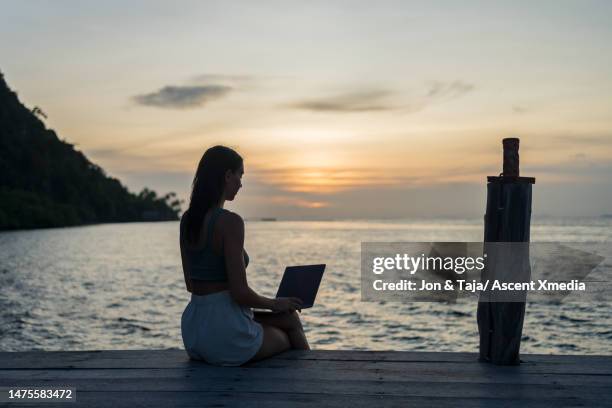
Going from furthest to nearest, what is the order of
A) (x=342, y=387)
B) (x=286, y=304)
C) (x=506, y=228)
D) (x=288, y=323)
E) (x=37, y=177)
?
(x=37, y=177), (x=288, y=323), (x=286, y=304), (x=506, y=228), (x=342, y=387)

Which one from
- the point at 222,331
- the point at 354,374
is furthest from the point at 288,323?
the point at 354,374

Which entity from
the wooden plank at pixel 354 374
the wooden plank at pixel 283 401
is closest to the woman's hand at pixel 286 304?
the wooden plank at pixel 354 374

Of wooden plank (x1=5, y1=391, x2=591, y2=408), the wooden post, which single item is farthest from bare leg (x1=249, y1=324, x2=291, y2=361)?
the wooden post

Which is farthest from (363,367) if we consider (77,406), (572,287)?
(572,287)

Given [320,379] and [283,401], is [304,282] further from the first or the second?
[283,401]

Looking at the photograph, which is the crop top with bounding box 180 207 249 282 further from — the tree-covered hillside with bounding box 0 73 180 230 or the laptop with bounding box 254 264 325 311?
the tree-covered hillside with bounding box 0 73 180 230

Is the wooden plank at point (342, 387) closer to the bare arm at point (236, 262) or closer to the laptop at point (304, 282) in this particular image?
the bare arm at point (236, 262)

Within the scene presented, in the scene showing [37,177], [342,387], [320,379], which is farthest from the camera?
[37,177]

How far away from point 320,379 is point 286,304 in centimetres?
74

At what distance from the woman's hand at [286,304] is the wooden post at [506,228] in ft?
4.90

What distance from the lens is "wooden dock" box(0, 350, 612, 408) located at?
401cm

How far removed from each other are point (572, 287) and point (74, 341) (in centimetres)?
2389

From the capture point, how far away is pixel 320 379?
14.7ft

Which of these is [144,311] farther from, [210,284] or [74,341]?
[210,284]
